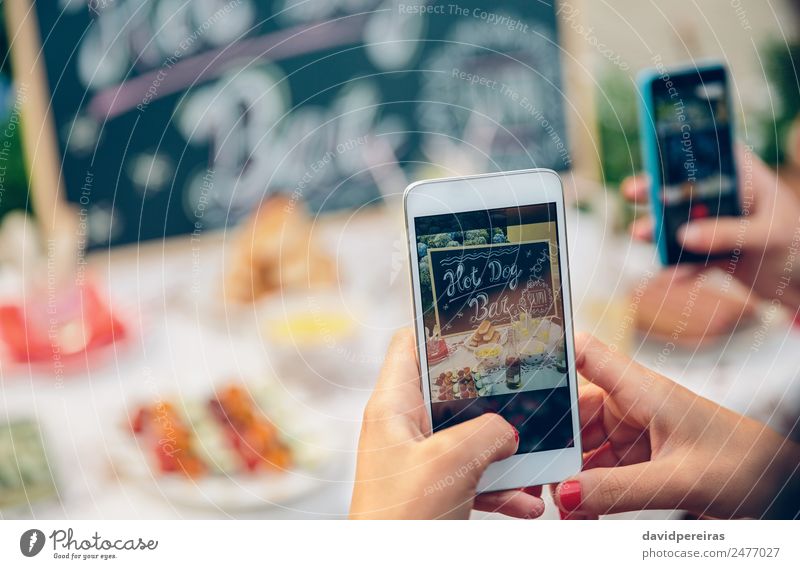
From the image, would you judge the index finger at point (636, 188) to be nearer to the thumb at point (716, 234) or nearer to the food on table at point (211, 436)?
the thumb at point (716, 234)

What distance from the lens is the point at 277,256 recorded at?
624 mm

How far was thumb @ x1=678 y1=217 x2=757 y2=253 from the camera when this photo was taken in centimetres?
60

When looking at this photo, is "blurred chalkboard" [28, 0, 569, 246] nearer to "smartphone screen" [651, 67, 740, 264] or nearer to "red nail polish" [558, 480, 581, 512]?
"smartphone screen" [651, 67, 740, 264]

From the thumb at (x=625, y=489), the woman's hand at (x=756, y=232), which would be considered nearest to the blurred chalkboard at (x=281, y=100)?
the woman's hand at (x=756, y=232)

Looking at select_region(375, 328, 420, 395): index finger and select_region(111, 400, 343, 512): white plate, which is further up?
select_region(375, 328, 420, 395): index finger

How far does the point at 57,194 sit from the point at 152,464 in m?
0.23

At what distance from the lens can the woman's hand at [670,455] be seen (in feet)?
1.98

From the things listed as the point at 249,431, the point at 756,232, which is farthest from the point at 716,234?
the point at 249,431

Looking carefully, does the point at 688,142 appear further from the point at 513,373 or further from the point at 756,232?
the point at 513,373

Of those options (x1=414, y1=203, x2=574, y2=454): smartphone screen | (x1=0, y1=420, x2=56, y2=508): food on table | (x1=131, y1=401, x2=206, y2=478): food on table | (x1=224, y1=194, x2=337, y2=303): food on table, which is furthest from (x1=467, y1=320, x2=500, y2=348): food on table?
(x1=0, y1=420, x2=56, y2=508): food on table

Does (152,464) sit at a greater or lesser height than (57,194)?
lesser
